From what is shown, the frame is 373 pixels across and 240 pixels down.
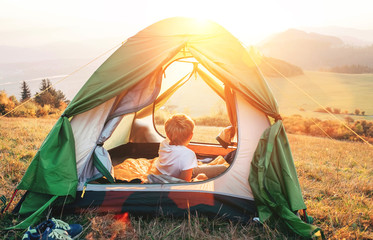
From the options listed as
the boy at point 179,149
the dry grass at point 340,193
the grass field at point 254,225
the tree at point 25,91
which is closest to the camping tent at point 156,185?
the grass field at point 254,225

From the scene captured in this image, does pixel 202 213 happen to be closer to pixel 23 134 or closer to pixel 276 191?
pixel 276 191

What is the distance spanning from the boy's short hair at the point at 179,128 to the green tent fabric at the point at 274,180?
645 millimetres

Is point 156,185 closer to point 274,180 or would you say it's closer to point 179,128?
point 179,128

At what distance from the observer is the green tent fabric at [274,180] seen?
2354mm

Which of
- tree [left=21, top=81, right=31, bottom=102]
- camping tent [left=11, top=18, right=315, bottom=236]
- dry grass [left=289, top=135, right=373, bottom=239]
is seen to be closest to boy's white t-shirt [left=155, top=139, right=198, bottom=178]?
camping tent [left=11, top=18, right=315, bottom=236]

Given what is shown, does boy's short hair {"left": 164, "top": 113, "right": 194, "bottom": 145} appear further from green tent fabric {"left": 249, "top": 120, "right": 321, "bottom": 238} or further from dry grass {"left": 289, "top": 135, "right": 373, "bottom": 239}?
dry grass {"left": 289, "top": 135, "right": 373, "bottom": 239}

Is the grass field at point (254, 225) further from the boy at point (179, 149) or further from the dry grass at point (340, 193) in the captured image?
the boy at point (179, 149)

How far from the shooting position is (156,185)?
2.52 m

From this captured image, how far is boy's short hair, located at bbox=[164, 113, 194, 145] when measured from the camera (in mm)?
2664

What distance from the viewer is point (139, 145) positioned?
4324 mm

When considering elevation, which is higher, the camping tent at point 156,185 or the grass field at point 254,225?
the camping tent at point 156,185

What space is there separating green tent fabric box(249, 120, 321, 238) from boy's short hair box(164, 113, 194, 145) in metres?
0.65

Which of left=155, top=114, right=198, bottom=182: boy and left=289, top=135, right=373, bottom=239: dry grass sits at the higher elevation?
left=155, top=114, right=198, bottom=182: boy

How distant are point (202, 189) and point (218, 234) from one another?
1.27ft
